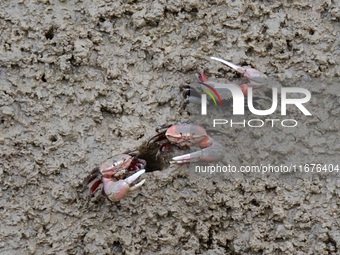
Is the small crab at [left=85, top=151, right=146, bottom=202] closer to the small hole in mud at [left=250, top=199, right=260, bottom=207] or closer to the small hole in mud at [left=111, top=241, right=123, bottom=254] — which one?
the small hole in mud at [left=111, top=241, right=123, bottom=254]

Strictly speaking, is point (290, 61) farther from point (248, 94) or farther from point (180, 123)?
point (180, 123)

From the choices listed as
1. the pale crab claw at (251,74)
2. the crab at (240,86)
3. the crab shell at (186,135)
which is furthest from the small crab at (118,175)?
the pale crab claw at (251,74)

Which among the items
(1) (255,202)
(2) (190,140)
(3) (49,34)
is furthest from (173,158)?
(3) (49,34)

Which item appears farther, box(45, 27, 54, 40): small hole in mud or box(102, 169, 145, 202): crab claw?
box(45, 27, 54, 40): small hole in mud

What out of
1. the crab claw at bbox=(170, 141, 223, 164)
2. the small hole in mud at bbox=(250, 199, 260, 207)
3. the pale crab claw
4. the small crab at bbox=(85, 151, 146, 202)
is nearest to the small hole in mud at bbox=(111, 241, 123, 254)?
the small crab at bbox=(85, 151, 146, 202)

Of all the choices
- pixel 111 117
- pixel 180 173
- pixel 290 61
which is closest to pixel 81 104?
pixel 111 117

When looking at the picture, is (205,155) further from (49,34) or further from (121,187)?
(49,34)
